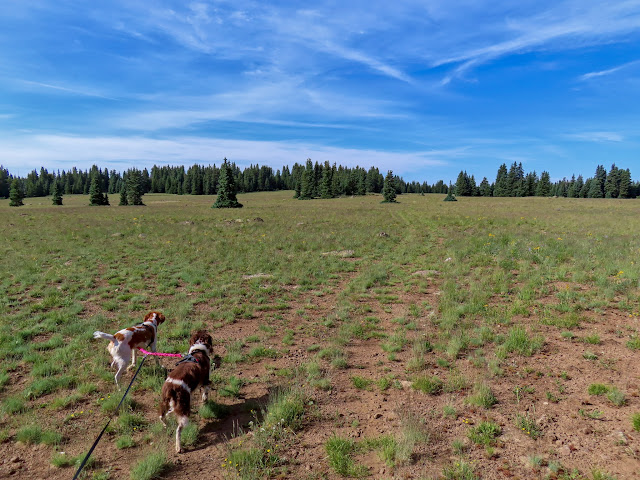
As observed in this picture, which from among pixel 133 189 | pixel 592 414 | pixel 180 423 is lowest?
pixel 180 423

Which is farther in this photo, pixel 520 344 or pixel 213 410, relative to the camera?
pixel 520 344

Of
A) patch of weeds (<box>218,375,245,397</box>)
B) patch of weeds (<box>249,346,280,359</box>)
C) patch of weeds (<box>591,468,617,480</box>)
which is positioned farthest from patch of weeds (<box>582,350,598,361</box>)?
patch of weeds (<box>218,375,245,397</box>)

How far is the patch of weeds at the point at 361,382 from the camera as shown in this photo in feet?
19.8

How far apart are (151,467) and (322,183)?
289ft

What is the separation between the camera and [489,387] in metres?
5.48

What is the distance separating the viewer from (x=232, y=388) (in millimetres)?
5996

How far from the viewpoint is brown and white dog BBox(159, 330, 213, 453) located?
4.60 meters

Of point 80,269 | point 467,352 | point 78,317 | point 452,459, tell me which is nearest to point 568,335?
point 467,352

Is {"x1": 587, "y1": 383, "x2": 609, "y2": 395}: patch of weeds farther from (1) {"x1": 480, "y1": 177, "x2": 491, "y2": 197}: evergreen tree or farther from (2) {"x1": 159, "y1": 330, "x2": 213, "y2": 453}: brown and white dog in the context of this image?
(1) {"x1": 480, "y1": 177, "x2": 491, "y2": 197}: evergreen tree

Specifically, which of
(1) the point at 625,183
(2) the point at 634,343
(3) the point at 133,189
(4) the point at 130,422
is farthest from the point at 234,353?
(1) the point at 625,183

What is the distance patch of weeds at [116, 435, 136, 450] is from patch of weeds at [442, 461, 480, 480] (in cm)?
425

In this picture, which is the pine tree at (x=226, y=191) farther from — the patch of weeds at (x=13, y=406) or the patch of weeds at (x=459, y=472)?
the patch of weeds at (x=459, y=472)

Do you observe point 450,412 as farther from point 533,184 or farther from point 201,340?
point 533,184

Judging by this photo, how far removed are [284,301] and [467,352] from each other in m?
6.12
